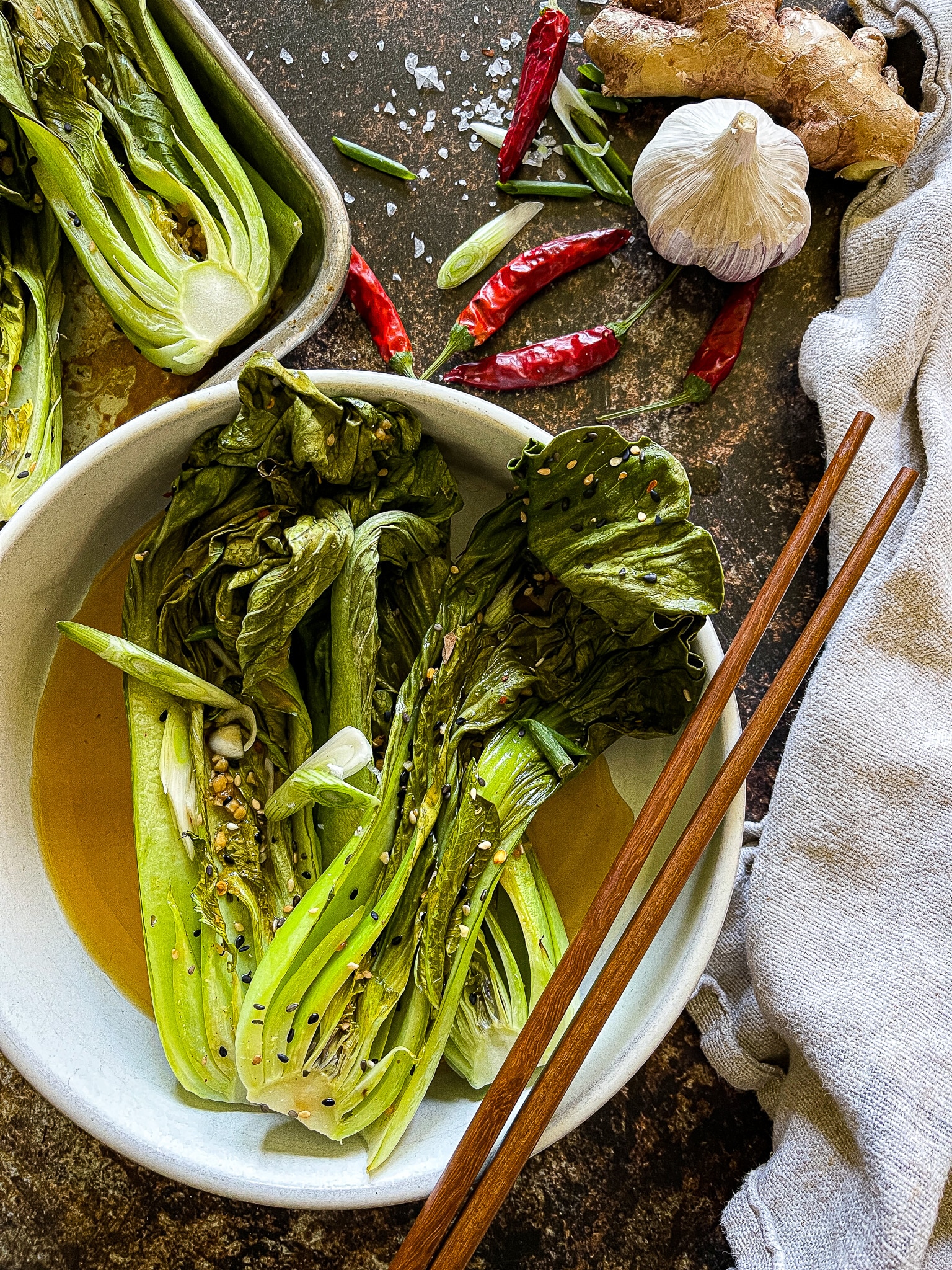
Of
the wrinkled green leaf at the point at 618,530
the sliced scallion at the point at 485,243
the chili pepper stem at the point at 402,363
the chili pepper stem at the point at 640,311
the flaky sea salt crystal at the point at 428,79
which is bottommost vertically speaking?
the wrinkled green leaf at the point at 618,530

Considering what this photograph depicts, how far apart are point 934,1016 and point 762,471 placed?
1.27m

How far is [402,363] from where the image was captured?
7.34 ft

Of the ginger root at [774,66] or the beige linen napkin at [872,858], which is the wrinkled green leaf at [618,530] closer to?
the beige linen napkin at [872,858]

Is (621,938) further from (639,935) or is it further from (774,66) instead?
(774,66)

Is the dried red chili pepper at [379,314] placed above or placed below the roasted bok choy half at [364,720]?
above

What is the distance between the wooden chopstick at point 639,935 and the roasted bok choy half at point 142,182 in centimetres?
141

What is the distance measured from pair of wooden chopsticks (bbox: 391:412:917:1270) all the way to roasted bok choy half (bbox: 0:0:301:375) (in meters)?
1.31

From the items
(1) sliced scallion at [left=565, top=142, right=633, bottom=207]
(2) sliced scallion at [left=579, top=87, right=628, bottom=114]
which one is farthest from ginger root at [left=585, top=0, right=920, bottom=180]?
(1) sliced scallion at [left=565, top=142, right=633, bottom=207]

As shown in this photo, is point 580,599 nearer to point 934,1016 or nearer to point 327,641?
point 327,641

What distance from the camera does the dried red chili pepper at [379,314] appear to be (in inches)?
87.7

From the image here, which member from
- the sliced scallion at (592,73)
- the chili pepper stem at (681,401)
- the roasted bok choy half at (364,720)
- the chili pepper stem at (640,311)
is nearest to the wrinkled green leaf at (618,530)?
the roasted bok choy half at (364,720)

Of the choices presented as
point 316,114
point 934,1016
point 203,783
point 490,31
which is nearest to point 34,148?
point 316,114

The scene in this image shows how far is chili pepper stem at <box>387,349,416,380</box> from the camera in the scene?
7.34ft

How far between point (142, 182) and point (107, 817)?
1.45 metres
